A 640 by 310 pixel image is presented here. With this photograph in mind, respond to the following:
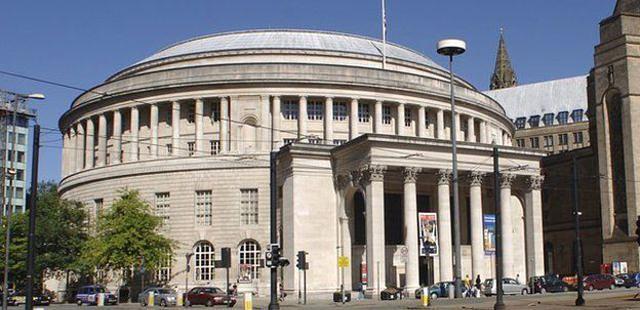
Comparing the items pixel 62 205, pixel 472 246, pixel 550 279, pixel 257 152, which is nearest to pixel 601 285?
pixel 550 279

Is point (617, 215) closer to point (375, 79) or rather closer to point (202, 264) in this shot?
point (375, 79)

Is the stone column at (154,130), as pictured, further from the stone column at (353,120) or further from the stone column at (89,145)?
the stone column at (353,120)

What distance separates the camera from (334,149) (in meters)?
67.3

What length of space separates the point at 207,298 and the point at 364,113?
1073 inches

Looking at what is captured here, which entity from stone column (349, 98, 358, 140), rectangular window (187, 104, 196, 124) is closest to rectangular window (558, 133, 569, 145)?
stone column (349, 98, 358, 140)

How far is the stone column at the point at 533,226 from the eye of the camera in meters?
70.9

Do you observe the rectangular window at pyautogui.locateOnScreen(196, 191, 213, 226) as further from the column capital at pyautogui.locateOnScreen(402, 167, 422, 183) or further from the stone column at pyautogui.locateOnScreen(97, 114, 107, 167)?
the column capital at pyautogui.locateOnScreen(402, 167, 422, 183)

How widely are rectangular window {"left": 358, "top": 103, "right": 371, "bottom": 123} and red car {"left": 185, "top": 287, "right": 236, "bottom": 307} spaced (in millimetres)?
25188

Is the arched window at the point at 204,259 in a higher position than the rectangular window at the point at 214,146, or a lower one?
lower

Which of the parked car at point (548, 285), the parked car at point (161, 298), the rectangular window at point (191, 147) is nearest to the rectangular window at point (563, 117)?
the parked car at point (548, 285)

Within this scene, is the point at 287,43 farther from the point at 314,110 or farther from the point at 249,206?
the point at 249,206

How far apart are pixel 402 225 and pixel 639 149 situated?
30655 millimetres

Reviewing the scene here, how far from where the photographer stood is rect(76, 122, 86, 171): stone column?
8394 cm

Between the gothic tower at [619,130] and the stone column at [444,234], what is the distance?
28.8m
